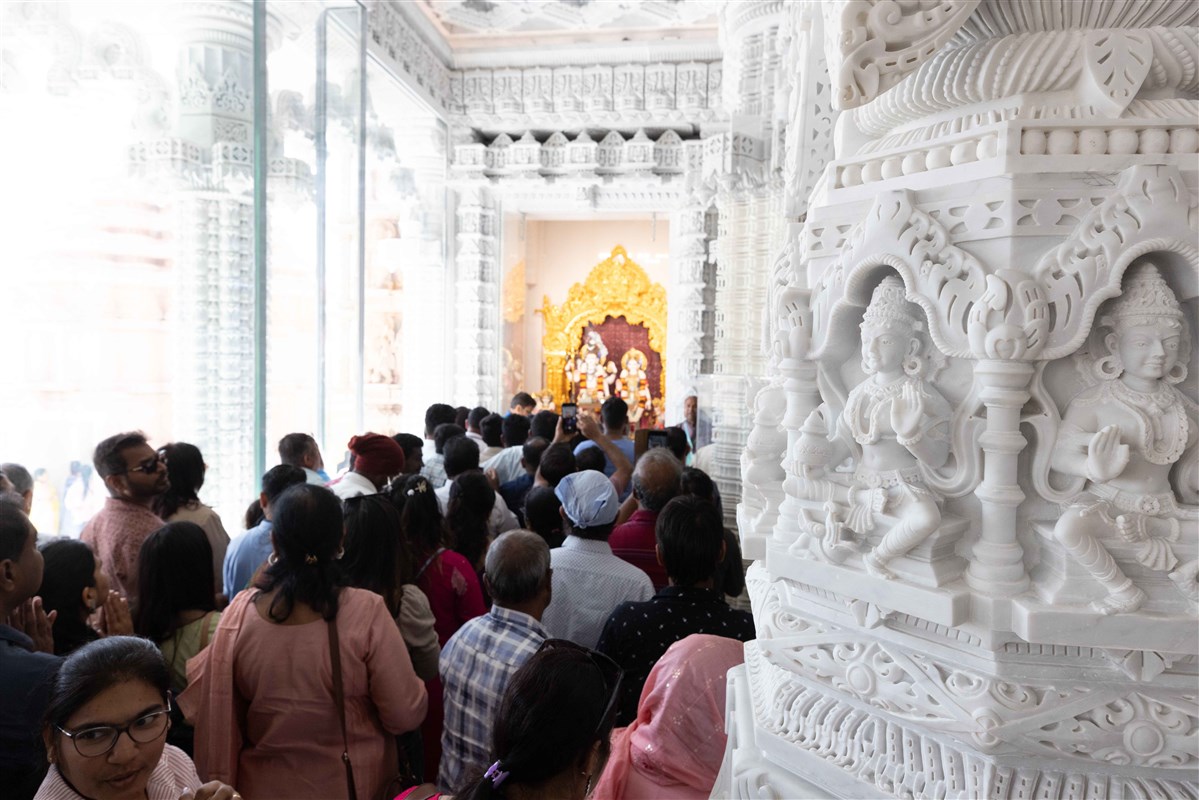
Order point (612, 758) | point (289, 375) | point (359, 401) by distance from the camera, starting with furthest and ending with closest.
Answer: point (359, 401), point (289, 375), point (612, 758)

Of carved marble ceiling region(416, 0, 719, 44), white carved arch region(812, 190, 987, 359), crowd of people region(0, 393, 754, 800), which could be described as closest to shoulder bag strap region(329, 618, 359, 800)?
crowd of people region(0, 393, 754, 800)

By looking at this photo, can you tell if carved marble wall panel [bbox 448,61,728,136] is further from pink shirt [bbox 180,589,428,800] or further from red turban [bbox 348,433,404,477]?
pink shirt [bbox 180,589,428,800]

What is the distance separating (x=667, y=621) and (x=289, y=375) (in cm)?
490

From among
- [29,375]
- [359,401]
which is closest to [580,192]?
[359,401]

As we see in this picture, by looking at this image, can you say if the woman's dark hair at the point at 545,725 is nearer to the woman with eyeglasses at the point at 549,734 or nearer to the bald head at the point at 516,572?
the woman with eyeglasses at the point at 549,734

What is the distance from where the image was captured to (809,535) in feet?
4.25

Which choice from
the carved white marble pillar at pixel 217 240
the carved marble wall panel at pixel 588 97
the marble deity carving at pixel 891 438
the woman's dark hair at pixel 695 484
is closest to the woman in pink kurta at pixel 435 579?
the woman's dark hair at pixel 695 484

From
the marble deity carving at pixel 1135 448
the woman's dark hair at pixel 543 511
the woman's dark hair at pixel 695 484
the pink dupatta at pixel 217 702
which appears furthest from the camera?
the woman's dark hair at pixel 695 484

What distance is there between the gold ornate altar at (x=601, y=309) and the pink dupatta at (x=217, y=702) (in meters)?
11.7

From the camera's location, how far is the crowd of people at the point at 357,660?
4.57 feet

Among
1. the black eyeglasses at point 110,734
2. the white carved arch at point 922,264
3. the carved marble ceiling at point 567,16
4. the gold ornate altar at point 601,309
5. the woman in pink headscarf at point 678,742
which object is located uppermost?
the carved marble ceiling at point 567,16

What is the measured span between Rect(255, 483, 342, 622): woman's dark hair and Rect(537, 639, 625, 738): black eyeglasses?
0.68 metres

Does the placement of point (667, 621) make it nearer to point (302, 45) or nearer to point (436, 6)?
point (302, 45)

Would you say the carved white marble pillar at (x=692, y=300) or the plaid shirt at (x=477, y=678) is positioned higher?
the carved white marble pillar at (x=692, y=300)
